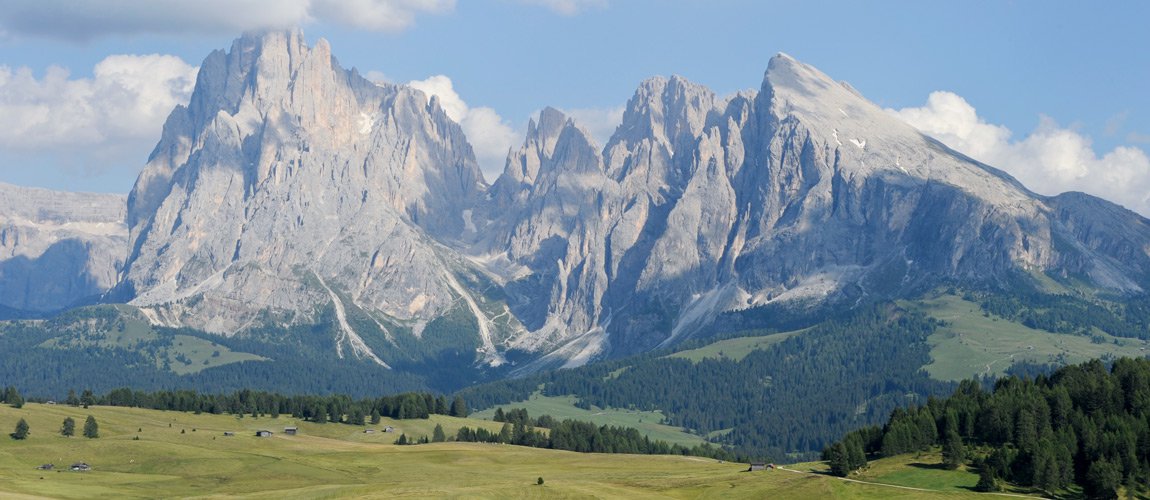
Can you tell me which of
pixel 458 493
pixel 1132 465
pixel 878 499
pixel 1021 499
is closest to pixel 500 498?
pixel 458 493

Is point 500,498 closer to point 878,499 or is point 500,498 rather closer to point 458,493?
point 458,493

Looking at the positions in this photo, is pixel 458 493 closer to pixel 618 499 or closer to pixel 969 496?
pixel 618 499

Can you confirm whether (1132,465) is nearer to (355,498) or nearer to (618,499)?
(618,499)

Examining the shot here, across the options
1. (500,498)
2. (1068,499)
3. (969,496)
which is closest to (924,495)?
(969,496)

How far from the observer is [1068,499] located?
7830 inches

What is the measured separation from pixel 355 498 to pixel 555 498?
88.3ft

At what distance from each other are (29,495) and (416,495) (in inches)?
2046

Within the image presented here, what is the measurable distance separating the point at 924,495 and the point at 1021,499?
41.2 feet

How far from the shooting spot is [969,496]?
198m

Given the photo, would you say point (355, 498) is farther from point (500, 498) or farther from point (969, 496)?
point (969, 496)

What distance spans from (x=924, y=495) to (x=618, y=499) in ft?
136

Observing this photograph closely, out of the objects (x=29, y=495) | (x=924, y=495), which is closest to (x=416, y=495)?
(x=29, y=495)

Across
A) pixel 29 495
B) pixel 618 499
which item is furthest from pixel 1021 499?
pixel 29 495

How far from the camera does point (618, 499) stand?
199500 millimetres
